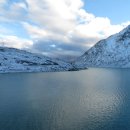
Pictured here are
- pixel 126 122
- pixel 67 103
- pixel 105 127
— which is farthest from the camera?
pixel 67 103

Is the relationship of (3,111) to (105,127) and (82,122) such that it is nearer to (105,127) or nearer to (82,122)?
(82,122)

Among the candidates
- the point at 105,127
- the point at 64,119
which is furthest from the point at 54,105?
the point at 105,127

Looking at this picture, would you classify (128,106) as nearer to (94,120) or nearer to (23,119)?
(94,120)

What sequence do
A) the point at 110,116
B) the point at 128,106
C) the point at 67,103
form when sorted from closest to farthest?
the point at 110,116 → the point at 128,106 → the point at 67,103

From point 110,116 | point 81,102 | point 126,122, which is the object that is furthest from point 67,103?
point 126,122

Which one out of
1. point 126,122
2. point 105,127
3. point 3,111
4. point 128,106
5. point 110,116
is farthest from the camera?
point 128,106

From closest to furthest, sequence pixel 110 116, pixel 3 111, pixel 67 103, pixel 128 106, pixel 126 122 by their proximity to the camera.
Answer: pixel 126 122
pixel 110 116
pixel 3 111
pixel 128 106
pixel 67 103

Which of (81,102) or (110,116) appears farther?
(81,102)

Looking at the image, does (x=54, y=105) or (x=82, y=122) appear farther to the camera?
(x=54, y=105)
